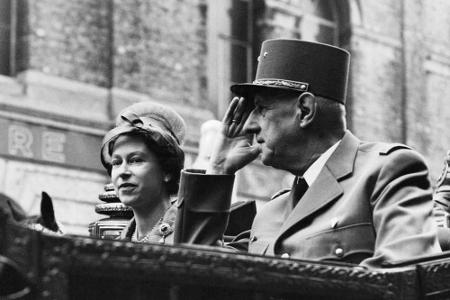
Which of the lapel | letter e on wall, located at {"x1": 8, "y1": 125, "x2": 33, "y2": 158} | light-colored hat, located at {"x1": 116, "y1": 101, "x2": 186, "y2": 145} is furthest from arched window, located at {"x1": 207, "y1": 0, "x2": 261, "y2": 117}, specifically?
the lapel

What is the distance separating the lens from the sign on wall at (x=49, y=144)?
13.8 meters

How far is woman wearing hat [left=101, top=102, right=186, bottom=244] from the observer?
16.0 ft

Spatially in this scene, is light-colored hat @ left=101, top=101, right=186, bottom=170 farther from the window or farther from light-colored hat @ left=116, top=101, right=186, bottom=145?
the window

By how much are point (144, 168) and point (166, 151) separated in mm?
108

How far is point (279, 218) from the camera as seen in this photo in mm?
3773

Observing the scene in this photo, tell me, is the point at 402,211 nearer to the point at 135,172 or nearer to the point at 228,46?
the point at 135,172

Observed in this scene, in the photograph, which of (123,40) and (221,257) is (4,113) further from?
(221,257)

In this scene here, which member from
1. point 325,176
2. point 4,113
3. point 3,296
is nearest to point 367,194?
point 325,176

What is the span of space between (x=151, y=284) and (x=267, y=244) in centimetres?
116

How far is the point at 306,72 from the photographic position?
147 inches

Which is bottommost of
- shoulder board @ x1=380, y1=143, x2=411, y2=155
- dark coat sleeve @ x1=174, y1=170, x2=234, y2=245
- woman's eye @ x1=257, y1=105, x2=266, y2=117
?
dark coat sleeve @ x1=174, y1=170, x2=234, y2=245

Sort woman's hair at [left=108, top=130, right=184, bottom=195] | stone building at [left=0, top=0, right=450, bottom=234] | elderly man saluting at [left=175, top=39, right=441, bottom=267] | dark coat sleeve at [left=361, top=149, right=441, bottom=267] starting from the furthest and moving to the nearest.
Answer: stone building at [left=0, top=0, right=450, bottom=234] → woman's hair at [left=108, top=130, right=184, bottom=195] → elderly man saluting at [left=175, top=39, right=441, bottom=267] → dark coat sleeve at [left=361, top=149, right=441, bottom=267]

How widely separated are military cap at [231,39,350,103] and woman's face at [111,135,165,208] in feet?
3.96

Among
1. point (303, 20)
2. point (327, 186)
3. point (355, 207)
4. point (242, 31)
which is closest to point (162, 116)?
point (327, 186)
